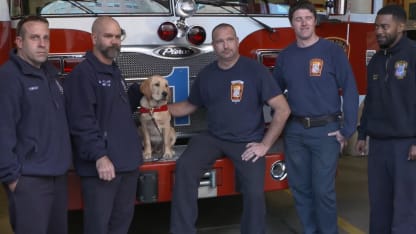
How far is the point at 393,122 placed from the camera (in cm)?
383

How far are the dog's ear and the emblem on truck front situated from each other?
1.27 feet

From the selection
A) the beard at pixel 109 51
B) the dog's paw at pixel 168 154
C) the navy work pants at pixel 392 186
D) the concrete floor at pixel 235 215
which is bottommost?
the concrete floor at pixel 235 215

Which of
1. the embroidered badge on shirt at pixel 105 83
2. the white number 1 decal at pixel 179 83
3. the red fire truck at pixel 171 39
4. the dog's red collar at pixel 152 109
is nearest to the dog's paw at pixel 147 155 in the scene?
the red fire truck at pixel 171 39

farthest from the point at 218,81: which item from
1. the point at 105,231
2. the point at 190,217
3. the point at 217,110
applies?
the point at 105,231

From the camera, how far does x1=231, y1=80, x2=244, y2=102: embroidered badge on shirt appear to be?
3.96 m

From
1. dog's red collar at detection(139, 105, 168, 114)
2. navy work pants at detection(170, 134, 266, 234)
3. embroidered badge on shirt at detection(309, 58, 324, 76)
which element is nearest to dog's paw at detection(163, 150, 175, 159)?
navy work pants at detection(170, 134, 266, 234)

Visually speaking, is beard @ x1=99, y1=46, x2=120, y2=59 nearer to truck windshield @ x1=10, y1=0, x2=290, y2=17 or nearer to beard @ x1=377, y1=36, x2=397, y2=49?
truck windshield @ x1=10, y1=0, x2=290, y2=17

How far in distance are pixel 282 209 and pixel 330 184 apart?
1.53m

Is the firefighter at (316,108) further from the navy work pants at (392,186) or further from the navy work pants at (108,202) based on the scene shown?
the navy work pants at (108,202)

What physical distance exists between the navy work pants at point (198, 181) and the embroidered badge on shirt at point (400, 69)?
997 mm

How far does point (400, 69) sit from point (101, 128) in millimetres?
1854

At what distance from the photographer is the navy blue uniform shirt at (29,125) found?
2863mm

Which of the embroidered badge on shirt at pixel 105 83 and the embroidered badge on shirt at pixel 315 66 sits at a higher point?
the embroidered badge on shirt at pixel 315 66

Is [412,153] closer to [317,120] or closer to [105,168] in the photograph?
[317,120]
